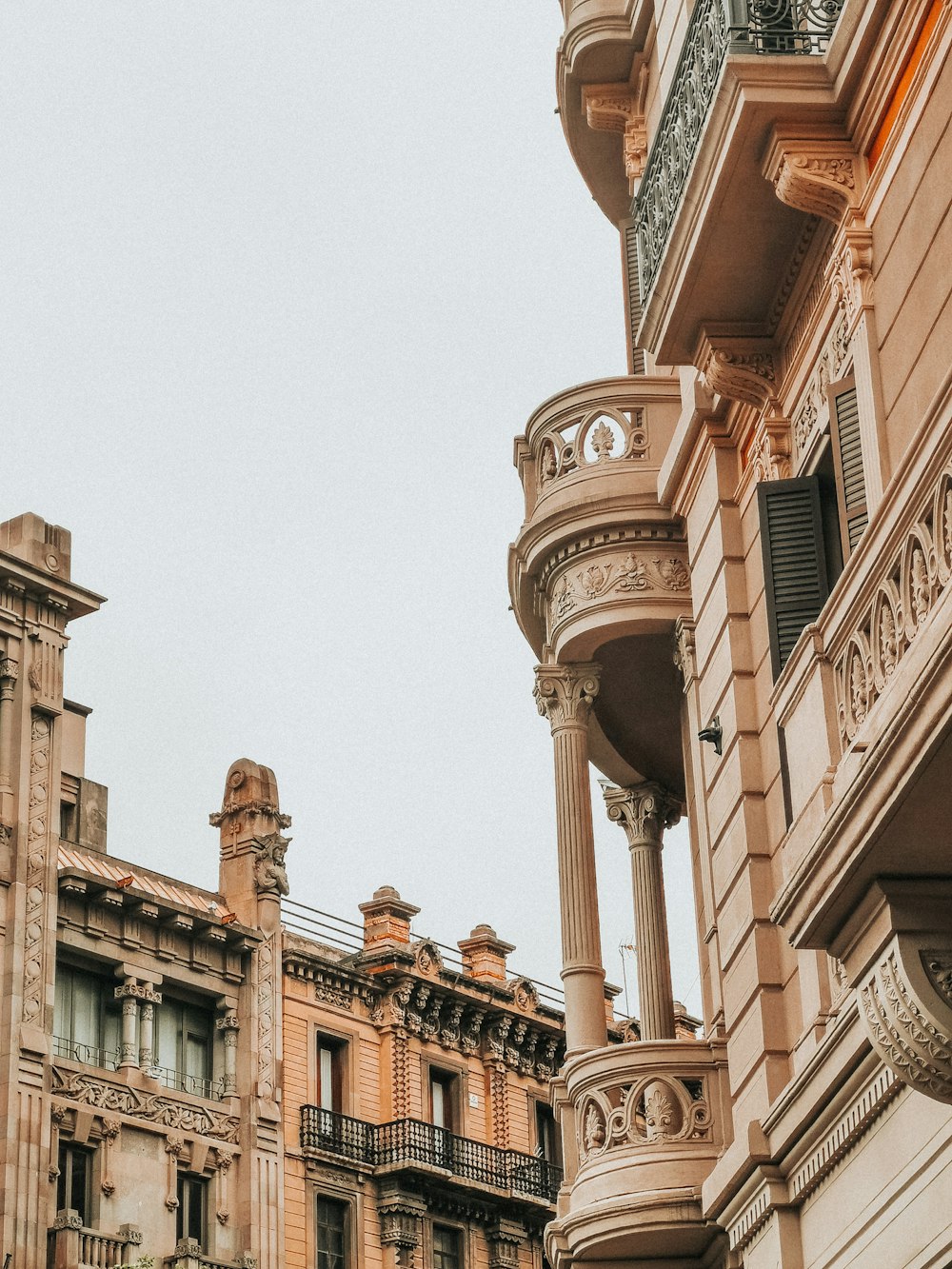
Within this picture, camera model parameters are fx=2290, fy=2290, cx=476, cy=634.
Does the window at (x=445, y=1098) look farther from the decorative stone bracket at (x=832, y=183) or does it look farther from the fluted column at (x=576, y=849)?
the decorative stone bracket at (x=832, y=183)

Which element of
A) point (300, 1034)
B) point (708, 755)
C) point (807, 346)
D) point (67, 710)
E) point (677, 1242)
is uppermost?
point (67, 710)

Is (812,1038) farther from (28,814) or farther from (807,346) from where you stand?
(28,814)

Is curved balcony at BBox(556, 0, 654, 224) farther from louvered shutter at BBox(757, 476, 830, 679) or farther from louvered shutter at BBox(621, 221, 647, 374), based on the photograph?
louvered shutter at BBox(757, 476, 830, 679)

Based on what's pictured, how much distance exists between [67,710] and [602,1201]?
1474 inches

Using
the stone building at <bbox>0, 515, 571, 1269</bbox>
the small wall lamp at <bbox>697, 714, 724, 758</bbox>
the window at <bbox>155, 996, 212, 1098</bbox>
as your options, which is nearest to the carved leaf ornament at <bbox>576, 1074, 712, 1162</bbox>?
the small wall lamp at <bbox>697, 714, 724, 758</bbox>

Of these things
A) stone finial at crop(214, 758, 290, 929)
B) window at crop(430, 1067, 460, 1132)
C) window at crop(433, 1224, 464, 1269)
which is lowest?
window at crop(433, 1224, 464, 1269)

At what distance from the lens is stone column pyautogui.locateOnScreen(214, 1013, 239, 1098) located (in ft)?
153

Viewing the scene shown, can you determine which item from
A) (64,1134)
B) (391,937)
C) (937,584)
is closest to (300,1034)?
(391,937)

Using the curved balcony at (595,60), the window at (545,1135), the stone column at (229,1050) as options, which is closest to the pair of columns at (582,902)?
the curved balcony at (595,60)

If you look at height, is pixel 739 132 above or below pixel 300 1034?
below

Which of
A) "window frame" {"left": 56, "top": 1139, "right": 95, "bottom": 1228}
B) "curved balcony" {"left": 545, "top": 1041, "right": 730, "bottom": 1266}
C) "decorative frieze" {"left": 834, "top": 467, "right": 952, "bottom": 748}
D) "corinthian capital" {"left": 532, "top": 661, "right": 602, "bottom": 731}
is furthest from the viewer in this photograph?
"window frame" {"left": 56, "top": 1139, "right": 95, "bottom": 1228}

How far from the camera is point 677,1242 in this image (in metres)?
16.2

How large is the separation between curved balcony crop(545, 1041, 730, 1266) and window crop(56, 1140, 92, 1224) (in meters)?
26.9

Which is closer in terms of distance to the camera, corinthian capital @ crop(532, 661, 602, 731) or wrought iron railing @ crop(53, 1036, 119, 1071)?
corinthian capital @ crop(532, 661, 602, 731)
